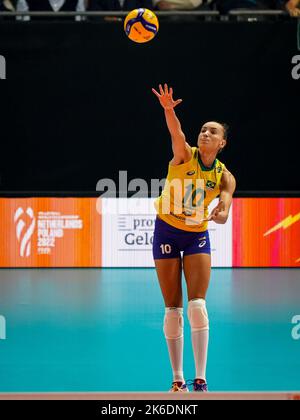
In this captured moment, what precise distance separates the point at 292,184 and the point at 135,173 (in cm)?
225

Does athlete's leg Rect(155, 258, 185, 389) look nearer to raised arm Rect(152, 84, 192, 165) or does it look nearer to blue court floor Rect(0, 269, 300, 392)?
blue court floor Rect(0, 269, 300, 392)

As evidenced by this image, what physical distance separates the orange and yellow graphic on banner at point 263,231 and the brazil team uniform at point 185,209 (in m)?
5.72

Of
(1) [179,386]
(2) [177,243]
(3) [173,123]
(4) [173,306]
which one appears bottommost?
(1) [179,386]

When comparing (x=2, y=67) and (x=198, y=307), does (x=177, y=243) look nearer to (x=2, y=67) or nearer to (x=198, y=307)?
(x=198, y=307)

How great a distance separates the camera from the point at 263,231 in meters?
10.9

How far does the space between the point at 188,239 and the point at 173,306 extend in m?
0.46

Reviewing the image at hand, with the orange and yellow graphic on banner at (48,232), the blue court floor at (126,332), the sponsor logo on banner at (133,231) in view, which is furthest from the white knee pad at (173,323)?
the orange and yellow graphic on banner at (48,232)

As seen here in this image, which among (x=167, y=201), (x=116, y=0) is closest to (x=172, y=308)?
(x=167, y=201)

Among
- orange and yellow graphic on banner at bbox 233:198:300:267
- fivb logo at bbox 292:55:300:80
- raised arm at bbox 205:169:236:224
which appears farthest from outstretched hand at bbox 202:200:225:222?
fivb logo at bbox 292:55:300:80

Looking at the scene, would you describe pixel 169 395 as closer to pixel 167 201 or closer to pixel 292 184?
pixel 167 201

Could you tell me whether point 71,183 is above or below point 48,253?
above

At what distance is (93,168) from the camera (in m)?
11.0

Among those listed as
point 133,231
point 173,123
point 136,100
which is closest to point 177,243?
point 173,123

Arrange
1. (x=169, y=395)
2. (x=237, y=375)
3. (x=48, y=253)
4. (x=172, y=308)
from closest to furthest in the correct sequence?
1. (x=169, y=395)
2. (x=172, y=308)
3. (x=237, y=375)
4. (x=48, y=253)
